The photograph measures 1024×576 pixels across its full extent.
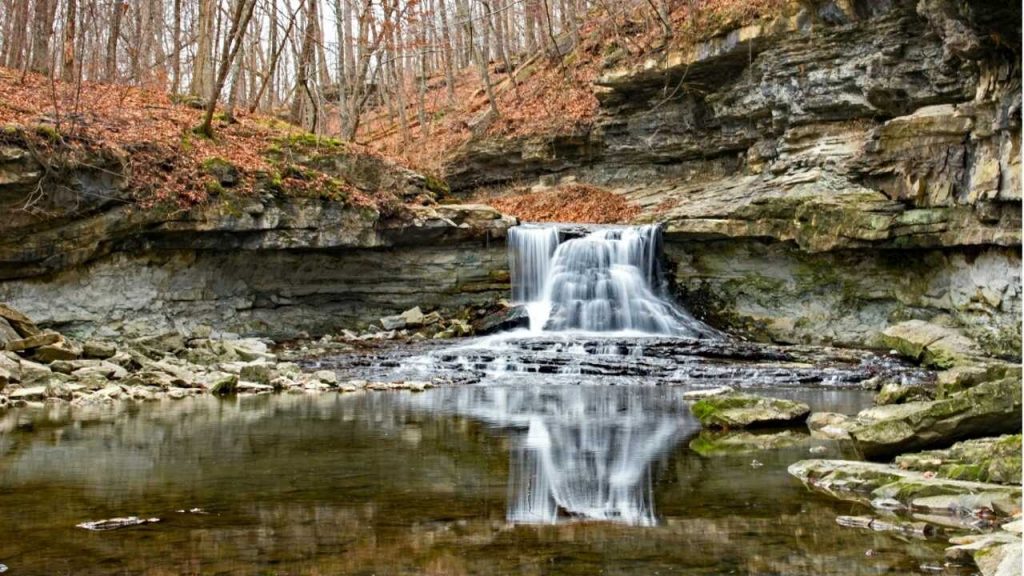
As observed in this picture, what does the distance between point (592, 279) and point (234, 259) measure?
7912 mm

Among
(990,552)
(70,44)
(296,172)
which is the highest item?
(70,44)

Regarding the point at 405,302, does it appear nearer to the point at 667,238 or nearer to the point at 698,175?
the point at 667,238

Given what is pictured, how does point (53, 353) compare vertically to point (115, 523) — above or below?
above

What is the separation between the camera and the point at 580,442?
7797mm

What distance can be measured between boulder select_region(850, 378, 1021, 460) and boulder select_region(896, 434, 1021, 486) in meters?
0.20

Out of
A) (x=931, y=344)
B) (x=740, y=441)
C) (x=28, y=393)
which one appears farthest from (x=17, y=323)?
(x=931, y=344)

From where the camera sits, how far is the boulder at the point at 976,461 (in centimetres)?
521

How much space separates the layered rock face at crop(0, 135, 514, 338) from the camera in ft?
52.1

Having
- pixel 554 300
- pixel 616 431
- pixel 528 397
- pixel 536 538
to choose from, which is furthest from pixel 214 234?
pixel 536 538

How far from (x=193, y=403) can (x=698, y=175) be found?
16.4 metres

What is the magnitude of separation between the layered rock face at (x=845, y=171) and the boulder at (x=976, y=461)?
982 centimetres

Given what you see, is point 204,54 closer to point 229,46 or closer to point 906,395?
point 229,46

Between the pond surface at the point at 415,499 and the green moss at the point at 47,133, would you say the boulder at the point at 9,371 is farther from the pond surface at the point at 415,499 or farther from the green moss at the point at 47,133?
the green moss at the point at 47,133

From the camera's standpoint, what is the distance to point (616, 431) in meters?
8.48
